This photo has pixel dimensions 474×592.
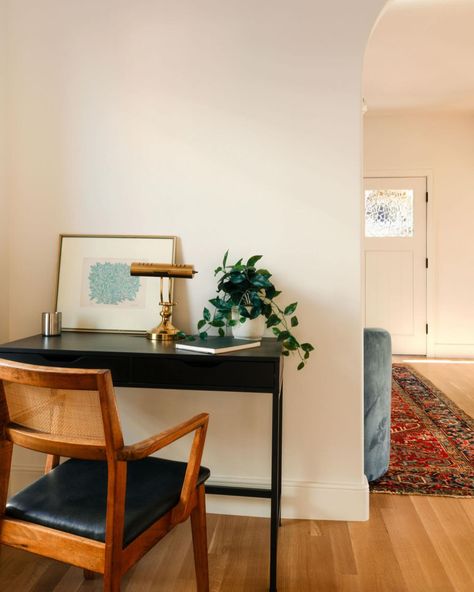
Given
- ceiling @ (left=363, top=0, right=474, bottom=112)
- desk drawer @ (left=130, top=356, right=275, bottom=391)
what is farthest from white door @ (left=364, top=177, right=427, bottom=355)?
desk drawer @ (left=130, top=356, right=275, bottom=391)

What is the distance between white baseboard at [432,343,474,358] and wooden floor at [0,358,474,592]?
4046 mm

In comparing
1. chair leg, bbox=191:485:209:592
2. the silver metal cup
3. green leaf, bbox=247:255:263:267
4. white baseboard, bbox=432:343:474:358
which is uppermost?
green leaf, bbox=247:255:263:267

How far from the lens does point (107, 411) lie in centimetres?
132

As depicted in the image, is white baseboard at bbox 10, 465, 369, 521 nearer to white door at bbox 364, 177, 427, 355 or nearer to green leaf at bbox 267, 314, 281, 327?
green leaf at bbox 267, 314, 281, 327

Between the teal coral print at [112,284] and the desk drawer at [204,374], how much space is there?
0.56m

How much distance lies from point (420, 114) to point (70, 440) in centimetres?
601

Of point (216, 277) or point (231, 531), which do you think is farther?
point (216, 277)

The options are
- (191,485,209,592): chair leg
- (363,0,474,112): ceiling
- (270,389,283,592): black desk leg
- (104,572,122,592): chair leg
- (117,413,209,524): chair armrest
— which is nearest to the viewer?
(104,572,122,592): chair leg

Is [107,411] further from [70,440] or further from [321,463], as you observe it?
[321,463]

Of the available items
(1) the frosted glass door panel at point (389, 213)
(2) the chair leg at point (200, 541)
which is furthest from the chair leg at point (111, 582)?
(1) the frosted glass door panel at point (389, 213)

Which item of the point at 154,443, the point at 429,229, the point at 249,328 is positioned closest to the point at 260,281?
the point at 249,328

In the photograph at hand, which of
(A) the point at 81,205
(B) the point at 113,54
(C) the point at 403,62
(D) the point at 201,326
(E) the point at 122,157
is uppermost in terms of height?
(C) the point at 403,62

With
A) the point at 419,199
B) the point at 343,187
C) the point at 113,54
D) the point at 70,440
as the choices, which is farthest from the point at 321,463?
the point at 419,199

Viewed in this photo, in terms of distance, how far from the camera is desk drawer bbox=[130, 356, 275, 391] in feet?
6.28
